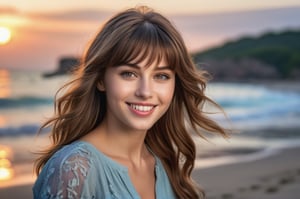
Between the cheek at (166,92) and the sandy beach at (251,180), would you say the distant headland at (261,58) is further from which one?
the cheek at (166,92)

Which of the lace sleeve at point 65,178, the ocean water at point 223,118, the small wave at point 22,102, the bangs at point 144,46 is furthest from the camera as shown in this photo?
the small wave at point 22,102

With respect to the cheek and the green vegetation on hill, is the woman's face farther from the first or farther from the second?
the green vegetation on hill

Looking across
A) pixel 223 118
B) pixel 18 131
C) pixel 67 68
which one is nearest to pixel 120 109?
pixel 67 68

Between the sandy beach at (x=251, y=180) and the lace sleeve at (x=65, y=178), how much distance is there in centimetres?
527

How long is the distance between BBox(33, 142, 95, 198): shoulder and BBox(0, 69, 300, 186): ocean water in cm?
145

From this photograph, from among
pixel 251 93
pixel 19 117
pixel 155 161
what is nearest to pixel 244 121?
pixel 19 117

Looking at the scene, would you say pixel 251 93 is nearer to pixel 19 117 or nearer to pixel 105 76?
pixel 19 117

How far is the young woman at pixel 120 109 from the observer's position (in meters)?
2.25

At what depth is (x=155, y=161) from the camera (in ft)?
9.23

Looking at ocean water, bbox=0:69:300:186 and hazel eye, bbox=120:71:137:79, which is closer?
hazel eye, bbox=120:71:137:79

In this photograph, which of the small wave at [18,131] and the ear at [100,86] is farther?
the small wave at [18,131]

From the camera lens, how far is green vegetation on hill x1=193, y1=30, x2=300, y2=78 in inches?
1394

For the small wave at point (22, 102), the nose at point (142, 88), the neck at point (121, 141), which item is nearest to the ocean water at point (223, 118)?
the small wave at point (22, 102)

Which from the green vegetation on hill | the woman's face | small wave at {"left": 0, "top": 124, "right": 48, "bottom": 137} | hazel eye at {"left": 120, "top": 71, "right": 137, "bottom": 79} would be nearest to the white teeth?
the woman's face
